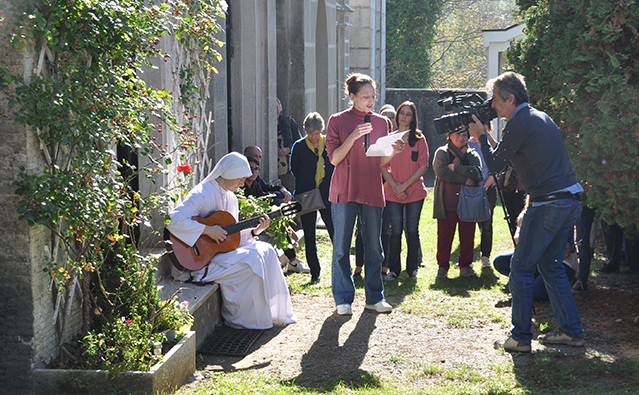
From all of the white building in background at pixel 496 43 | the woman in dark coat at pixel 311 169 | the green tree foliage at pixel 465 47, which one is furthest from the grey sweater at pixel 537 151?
the green tree foliage at pixel 465 47

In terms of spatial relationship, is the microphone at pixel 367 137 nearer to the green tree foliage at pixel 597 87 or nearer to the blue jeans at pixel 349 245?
the blue jeans at pixel 349 245

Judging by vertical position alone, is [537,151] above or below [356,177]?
above

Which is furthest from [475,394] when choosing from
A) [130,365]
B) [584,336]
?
[130,365]

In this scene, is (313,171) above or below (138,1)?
below

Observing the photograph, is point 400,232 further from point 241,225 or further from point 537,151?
point 537,151

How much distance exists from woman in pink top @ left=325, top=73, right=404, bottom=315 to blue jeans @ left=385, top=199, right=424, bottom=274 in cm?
145

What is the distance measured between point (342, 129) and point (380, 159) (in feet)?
1.42

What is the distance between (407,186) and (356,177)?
1.57 meters

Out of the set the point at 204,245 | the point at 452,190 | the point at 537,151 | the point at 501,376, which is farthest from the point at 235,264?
the point at 452,190

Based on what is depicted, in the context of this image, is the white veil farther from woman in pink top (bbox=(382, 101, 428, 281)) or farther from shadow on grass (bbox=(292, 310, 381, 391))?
woman in pink top (bbox=(382, 101, 428, 281))

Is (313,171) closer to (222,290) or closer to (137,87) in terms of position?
(222,290)

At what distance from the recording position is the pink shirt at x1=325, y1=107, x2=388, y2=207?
6.25 metres

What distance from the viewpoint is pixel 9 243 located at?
4.15 metres

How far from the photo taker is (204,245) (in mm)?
6070
